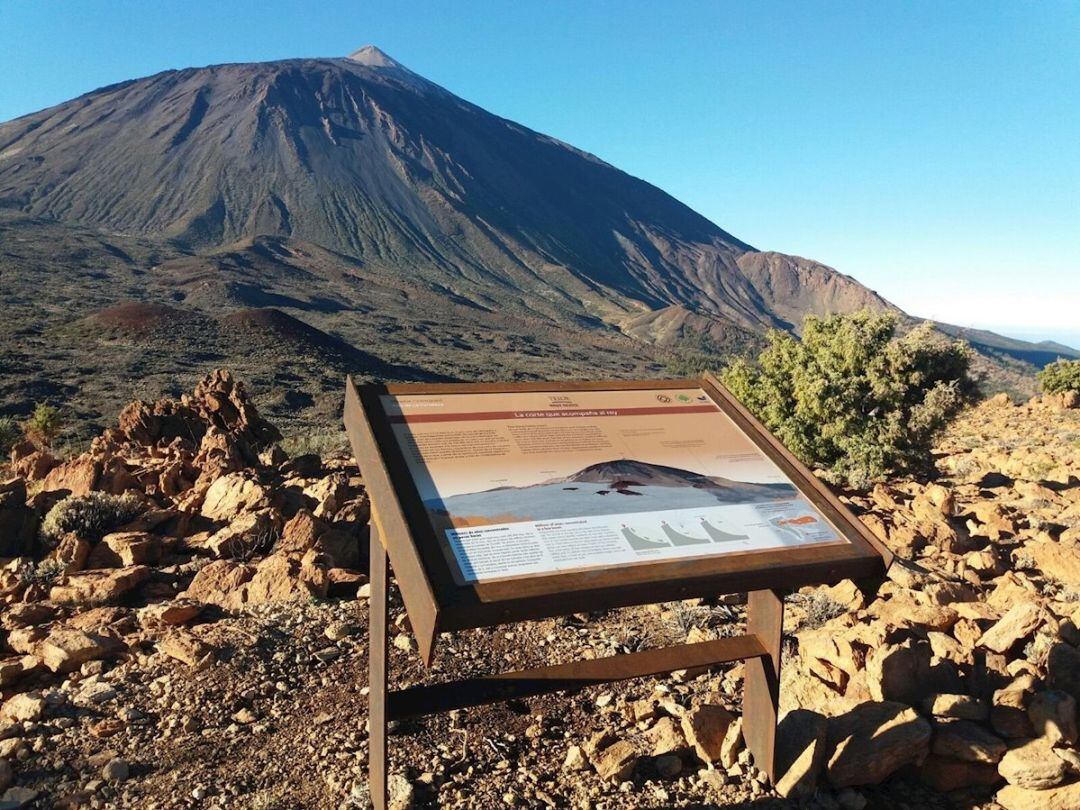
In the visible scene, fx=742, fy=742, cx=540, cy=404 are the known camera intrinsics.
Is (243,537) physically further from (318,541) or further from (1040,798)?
(1040,798)

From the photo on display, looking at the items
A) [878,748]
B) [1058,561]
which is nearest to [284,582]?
[878,748]

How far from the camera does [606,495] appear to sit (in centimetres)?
289

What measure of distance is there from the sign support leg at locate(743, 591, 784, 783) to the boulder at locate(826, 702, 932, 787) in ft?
1.03

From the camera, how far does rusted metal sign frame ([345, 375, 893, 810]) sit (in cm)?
236

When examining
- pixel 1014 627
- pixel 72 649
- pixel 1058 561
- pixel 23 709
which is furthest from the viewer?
pixel 1058 561

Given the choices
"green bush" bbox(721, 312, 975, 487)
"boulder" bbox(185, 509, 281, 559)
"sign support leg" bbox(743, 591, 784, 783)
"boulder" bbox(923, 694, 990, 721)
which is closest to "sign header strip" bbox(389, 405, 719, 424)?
"sign support leg" bbox(743, 591, 784, 783)

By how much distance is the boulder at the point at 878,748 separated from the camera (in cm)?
336

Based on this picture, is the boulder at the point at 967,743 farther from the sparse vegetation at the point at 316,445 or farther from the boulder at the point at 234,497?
the sparse vegetation at the point at 316,445

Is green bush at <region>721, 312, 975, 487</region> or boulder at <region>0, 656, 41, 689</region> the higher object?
green bush at <region>721, 312, 975, 487</region>

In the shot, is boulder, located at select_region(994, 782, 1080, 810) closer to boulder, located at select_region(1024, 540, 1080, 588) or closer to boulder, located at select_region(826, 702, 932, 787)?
boulder, located at select_region(826, 702, 932, 787)

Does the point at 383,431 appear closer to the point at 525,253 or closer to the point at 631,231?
the point at 525,253

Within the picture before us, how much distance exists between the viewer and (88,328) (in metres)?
34.7

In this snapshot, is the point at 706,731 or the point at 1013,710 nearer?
Result: the point at 1013,710

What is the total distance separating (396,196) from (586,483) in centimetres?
11521
